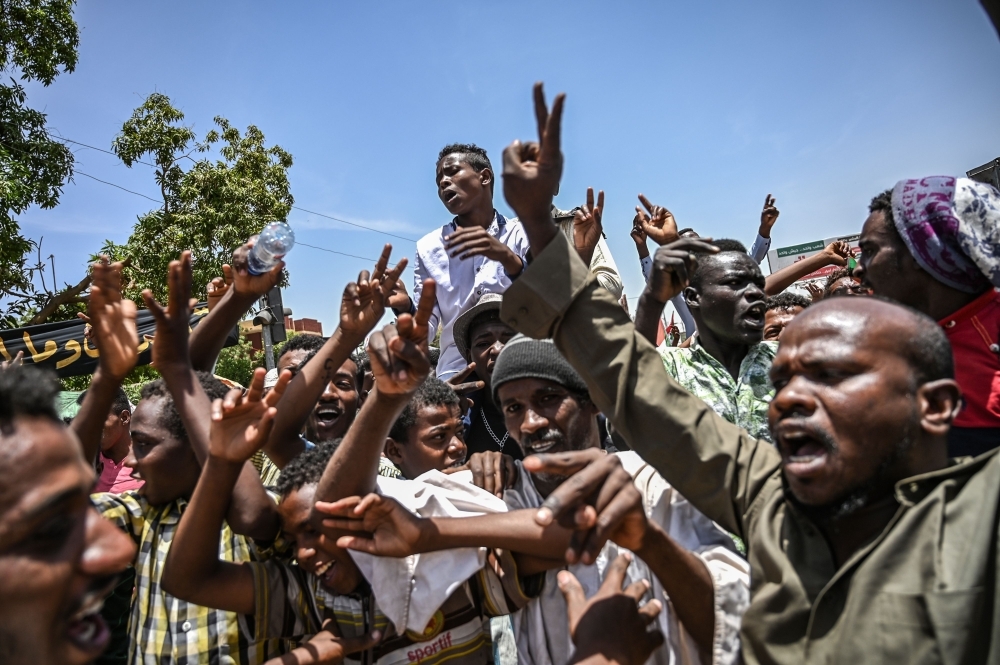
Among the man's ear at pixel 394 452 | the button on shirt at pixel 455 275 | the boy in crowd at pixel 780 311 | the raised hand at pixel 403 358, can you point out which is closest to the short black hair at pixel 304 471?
the raised hand at pixel 403 358

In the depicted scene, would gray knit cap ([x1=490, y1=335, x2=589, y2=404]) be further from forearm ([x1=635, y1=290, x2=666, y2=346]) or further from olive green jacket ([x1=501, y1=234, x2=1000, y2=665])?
forearm ([x1=635, y1=290, x2=666, y2=346])

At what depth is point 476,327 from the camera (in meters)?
3.94

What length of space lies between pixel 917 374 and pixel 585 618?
1036 millimetres

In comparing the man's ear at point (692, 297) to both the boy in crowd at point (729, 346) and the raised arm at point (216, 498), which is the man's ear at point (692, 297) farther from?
the raised arm at point (216, 498)

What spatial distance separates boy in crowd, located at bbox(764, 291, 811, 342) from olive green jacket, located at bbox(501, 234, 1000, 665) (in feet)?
9.43

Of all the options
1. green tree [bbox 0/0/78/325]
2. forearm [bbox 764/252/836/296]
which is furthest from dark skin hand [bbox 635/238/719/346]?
green tree [bbox 0/0/78/325]

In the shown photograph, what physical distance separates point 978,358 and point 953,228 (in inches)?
19.0

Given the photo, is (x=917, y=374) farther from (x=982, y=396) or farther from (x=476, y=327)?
(x=476, y=327)

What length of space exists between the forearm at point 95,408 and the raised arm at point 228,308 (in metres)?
0.61

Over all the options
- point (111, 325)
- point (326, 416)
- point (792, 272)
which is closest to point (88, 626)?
point (111, 325)

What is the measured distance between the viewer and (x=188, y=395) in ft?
7.91

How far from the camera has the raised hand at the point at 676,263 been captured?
7.56ft

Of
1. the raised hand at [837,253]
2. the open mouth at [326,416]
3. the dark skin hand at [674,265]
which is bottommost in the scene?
the open mouth at [326,416]

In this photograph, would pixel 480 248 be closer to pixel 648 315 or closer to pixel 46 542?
pixel 648 315
